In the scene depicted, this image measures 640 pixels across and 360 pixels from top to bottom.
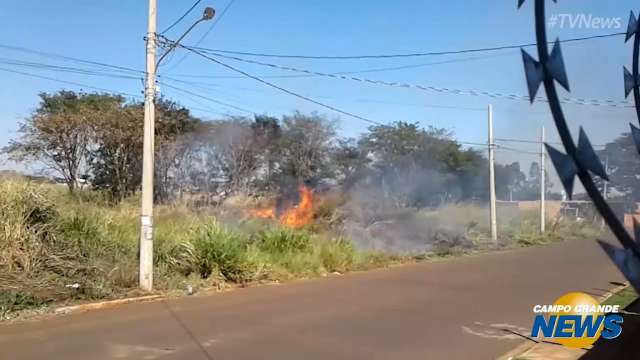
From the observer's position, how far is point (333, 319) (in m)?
10.3

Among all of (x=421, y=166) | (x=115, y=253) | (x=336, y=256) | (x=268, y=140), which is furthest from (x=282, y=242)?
(x=421, y=166)

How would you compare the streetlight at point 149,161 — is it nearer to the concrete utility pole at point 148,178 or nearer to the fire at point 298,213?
the concrete utility pole at point 148,178

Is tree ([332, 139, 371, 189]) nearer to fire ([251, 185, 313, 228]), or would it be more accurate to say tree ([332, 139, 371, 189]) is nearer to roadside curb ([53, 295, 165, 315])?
fire ([251, 185, 313, 228])

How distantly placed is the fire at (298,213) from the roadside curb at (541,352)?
49.0 feet

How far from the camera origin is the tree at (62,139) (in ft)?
77.0

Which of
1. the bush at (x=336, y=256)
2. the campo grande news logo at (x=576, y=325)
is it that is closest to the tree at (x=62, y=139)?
the bush at (x=336, y=256)

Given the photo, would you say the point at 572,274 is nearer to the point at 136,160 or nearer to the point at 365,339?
the point at 365,339

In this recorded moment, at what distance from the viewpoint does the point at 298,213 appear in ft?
76.6

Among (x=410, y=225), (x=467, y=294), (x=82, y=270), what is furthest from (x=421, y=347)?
(x=410, y=225)

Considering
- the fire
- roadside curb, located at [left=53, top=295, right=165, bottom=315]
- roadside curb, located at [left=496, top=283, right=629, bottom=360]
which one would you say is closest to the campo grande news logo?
roadside curb, located at [left=496, top=283, right=629, bottom=360]

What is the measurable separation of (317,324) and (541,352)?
142 inches

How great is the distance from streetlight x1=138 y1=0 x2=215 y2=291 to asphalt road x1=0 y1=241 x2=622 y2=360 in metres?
1.11

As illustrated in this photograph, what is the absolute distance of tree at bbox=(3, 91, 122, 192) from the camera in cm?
2348

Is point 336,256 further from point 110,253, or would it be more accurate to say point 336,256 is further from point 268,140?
point 268,140
